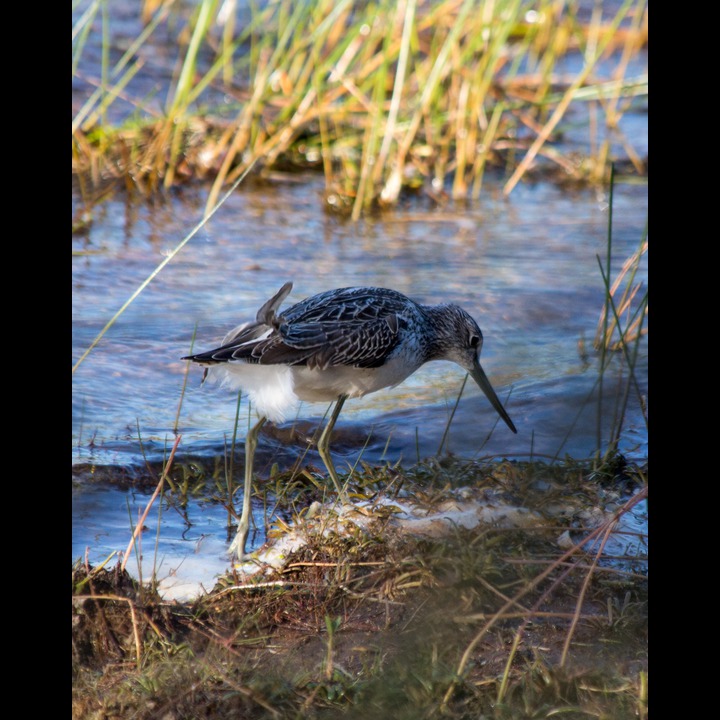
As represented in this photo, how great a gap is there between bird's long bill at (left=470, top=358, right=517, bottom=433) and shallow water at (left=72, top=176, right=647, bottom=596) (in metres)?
0.12

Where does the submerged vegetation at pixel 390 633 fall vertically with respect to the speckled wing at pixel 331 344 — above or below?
below

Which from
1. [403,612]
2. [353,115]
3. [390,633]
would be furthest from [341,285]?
[390,633]

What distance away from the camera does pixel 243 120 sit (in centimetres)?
762

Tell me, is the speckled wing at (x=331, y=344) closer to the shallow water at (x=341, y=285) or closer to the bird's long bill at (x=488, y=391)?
the shallow water at (x=341, y=285)

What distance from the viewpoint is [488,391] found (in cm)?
499

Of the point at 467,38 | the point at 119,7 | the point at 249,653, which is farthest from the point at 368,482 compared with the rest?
the point at 119,7

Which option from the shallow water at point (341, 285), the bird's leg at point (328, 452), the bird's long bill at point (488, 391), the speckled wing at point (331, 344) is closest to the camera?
the bird's leg at point (328, 452)

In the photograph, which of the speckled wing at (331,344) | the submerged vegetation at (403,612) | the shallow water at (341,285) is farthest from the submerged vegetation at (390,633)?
the speckled wing at (331,344)

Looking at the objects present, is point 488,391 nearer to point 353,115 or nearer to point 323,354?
point 323,354

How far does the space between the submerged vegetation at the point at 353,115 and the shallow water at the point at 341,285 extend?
0.82ft

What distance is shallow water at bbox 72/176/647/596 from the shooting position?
4543mm

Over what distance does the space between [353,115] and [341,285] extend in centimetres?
232

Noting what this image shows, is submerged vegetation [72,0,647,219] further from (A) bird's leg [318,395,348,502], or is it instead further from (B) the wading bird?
(A) bird's leg [318,395,348,502]

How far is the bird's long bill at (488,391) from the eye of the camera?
189 inches
